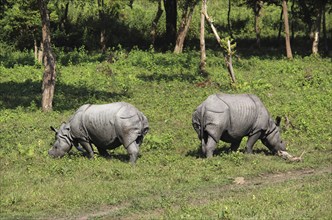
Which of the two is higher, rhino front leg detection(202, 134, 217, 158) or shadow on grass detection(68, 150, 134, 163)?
rhino front leg detection(202, 134, 217, 158)

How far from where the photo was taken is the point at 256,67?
34.9m

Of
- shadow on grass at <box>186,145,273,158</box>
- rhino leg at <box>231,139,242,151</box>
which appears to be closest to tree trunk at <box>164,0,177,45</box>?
shadow on grass at <box>186,145,273,158</box>

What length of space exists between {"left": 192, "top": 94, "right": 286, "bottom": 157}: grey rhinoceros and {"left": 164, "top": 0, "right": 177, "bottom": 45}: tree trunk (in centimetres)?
2588

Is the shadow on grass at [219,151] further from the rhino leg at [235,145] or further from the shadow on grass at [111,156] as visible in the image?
the shadow on grass at [111,156]

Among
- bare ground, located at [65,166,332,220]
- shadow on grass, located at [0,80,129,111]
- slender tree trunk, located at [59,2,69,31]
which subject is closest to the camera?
bare ground, located at [65,166,332,220]

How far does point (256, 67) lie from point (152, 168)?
19218 millimetres

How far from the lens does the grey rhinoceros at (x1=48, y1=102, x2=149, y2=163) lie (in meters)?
17.6

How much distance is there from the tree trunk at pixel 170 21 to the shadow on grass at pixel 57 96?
15586 millimetres

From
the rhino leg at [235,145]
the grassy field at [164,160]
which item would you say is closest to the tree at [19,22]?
the grassy field at [164,160]

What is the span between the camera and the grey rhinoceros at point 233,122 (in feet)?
60.1

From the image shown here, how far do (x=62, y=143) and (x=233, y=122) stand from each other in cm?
532

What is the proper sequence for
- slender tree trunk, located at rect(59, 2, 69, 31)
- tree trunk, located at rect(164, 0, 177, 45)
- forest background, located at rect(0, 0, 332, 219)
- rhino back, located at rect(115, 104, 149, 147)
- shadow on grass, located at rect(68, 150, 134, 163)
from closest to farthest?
forest background, located at rect(0, 0, 332, 219) < rhino back, located at rect(115, 104, 149, 147) < shadow on grass, located at rect(68, 150, 134, 163) < tree trunk, located at rect(164, 0, 177, 45) < slender tree trunk, located at rect(59, 2, 69, 31)

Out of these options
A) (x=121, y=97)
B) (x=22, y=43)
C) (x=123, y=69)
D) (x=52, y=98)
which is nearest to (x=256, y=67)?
(x=123, y=69)

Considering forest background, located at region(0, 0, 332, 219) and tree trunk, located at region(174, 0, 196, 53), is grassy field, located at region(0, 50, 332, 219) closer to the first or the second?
forest background, located at region(0, 0, 332, 219)
